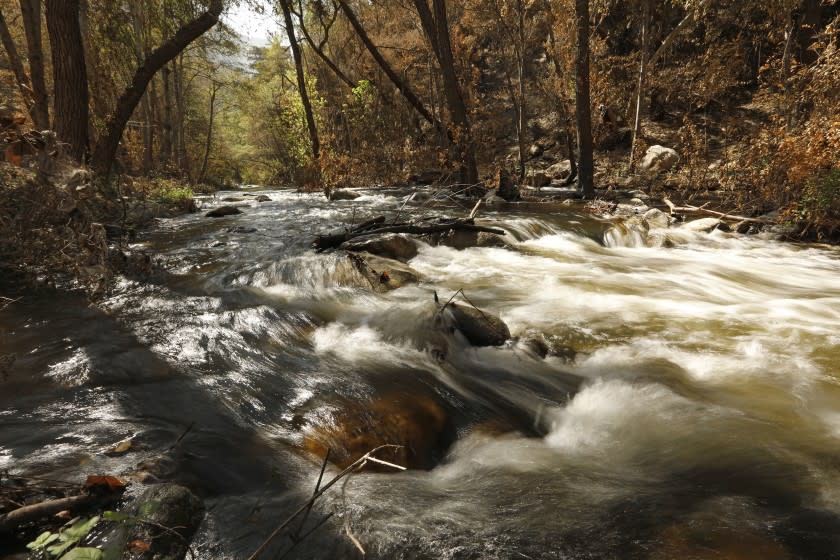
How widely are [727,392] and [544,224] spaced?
6497 mm

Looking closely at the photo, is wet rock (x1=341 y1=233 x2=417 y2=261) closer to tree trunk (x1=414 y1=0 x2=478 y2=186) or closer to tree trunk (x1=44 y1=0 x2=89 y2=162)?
tree trunk (x1=44 y1=0 x2=89 y2=162)

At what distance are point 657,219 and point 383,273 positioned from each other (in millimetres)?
7252

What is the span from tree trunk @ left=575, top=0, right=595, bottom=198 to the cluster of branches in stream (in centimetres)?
4

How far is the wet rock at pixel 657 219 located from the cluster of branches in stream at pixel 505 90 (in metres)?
1.52

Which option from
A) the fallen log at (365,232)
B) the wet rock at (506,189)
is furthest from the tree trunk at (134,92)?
the wet rock at (506,189)

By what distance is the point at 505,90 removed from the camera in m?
24.0

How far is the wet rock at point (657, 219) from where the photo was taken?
9959 mm

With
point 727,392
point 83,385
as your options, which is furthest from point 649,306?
point 83,385

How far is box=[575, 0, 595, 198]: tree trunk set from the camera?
37.2ft

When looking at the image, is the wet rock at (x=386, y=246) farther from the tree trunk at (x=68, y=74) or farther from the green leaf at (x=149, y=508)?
the green leaf at (x=149, y=508)

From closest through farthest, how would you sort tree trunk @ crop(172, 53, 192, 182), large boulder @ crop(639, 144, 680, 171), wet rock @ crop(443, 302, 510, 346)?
wet rock @ crop(443, 302, 510, 346), large boulder @ crop(639, 144, 680, 171), tree trunk @ crop(172, 53, 192, 182)

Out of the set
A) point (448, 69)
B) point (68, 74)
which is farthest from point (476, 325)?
point (448, 69)

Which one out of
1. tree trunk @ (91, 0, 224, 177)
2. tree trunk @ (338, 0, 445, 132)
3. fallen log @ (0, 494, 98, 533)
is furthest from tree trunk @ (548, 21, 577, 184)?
fallen log @ (0, 494, 98, 533)

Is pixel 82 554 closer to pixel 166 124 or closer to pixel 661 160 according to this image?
pixel 661 160
